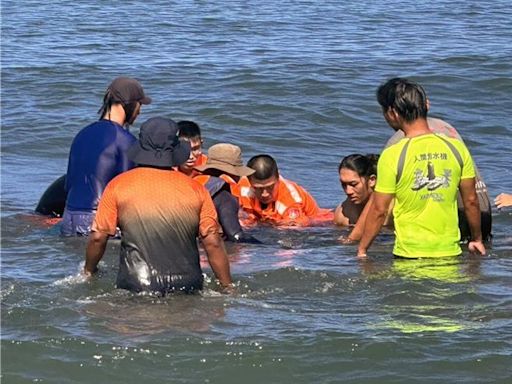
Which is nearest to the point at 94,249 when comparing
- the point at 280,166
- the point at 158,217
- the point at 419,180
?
the point at 158,217

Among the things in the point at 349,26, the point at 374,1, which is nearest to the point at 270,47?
the point at 349,26

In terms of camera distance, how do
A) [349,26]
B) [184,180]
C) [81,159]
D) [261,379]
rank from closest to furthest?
1. [261,379]
2. [184,180]
3. [81,159]
4. [349,26]

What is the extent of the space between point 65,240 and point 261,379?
3.33 m

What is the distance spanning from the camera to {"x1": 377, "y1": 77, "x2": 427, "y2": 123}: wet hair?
7.50 metres

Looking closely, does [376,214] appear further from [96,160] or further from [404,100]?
[96,160]

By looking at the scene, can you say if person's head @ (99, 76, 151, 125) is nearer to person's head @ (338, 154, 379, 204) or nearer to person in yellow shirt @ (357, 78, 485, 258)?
person's head @ (338, 154, 379, 204)

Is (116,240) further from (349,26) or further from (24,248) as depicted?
(349,26)

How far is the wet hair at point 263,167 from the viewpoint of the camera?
9.76 metres

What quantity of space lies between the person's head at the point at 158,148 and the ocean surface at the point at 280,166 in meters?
0.85

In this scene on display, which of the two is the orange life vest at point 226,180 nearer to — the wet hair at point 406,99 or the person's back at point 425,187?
the person's back at point 425,187

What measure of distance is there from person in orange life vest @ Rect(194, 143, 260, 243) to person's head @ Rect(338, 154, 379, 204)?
0.80 m

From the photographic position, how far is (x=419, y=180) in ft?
24.8

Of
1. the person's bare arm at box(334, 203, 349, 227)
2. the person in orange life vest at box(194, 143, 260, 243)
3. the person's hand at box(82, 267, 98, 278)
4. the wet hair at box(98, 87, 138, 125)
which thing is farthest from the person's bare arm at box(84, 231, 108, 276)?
the person's bare arm at box(334, 203, 349, 227)

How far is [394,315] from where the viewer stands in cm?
733
